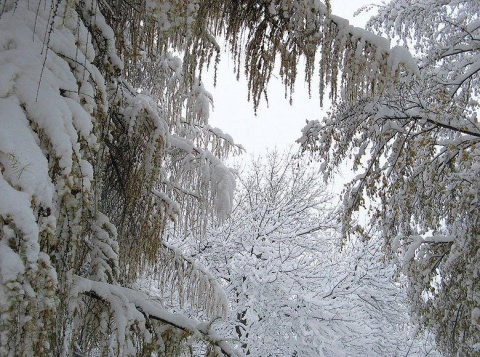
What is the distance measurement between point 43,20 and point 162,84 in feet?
6.76

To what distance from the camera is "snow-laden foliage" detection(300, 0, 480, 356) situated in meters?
3.44

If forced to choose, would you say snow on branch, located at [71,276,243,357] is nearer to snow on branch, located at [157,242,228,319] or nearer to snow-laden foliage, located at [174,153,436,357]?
snow on branch, located at [157,242,228,319]

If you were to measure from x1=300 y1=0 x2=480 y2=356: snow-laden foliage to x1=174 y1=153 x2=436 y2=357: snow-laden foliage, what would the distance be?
382cm

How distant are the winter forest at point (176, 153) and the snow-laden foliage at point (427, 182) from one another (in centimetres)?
2

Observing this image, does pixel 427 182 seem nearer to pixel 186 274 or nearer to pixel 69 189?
pixel 186 274

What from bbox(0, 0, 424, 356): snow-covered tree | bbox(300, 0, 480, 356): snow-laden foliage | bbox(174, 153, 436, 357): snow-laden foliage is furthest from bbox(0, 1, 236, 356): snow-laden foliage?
bbox(174, 153, 436, 357): snow-laden foliage

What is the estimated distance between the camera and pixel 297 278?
873 centimetres

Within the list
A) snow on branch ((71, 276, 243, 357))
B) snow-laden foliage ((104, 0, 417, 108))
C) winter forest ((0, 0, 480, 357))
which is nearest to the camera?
winter forest ((0, 0, 480, 357))

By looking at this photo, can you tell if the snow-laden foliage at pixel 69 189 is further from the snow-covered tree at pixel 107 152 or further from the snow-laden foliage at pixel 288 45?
the snow-laden foliage at pixel 288 45

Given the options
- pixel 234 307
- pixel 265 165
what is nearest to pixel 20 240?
pixel 234 307

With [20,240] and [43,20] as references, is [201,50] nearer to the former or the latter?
[43,20]

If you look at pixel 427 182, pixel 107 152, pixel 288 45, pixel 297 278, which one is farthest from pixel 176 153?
pixel 297 278

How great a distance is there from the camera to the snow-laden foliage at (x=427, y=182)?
3441 millimetres

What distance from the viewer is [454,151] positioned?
3.59 meters
